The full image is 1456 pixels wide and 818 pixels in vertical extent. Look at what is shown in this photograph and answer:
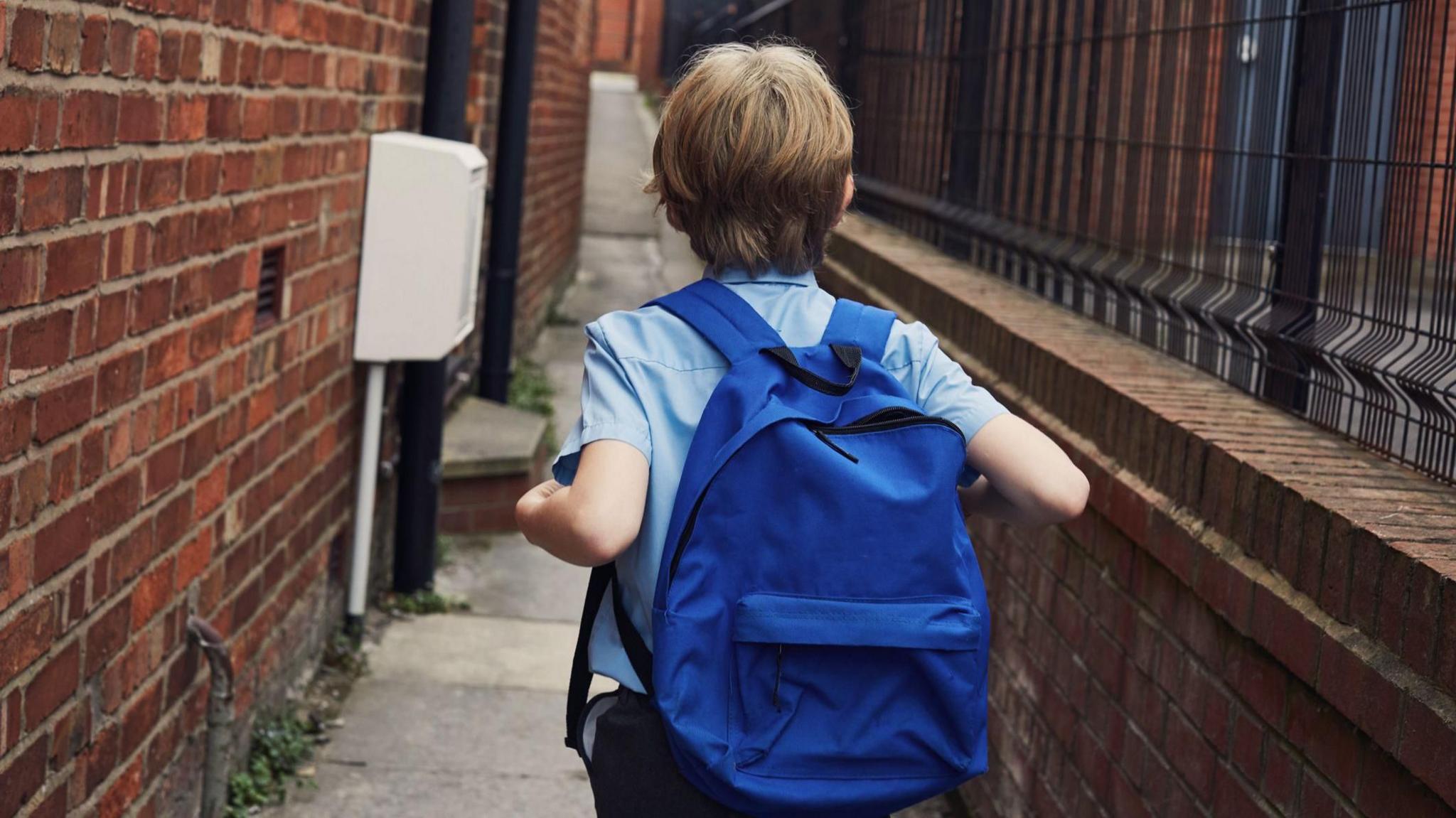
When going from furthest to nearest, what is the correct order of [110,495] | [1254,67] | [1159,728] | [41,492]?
[1254,67]
[1159,728]
[110,495]
[41,492]

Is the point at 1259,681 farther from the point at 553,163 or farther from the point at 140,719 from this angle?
the point at 553,163

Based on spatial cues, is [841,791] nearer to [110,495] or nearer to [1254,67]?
[110,495]

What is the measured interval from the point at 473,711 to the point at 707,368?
2.92 metres

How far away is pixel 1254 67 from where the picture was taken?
11.4 ft

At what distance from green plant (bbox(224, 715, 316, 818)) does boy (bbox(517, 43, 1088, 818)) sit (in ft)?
6.86

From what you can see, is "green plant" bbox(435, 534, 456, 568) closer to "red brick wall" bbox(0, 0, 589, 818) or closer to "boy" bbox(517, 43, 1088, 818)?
"red brick wall" bbox(0, 0, 589, 818)

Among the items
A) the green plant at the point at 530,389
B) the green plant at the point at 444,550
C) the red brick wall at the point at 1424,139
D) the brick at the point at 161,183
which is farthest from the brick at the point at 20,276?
the green plant at the point at 530,389

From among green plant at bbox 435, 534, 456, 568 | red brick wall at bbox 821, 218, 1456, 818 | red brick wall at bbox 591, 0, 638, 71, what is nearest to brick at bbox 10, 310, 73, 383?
red brick wall at bbox 821, 218, 1456, 818

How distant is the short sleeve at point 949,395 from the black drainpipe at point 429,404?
3.49 m

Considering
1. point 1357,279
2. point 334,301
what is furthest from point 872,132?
point 1357,279

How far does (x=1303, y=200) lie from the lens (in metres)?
3.20

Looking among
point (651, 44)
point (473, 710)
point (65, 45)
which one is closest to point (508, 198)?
point (473, 710)

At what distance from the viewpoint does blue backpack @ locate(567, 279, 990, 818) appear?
5.86 feet

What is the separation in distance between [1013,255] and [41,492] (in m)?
3.67
